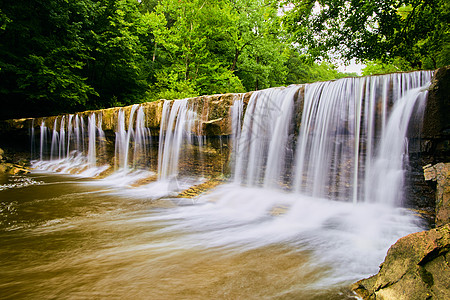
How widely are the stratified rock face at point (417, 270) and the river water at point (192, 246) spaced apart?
0.43 metres

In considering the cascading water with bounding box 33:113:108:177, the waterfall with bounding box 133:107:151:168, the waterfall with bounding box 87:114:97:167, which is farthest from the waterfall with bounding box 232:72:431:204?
the waterfall with bounding box 87:114:97:167

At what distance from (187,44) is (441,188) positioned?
610 inches

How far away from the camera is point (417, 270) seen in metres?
1.73

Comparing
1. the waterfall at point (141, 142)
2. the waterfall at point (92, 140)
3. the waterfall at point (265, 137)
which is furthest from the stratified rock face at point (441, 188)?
the waterfall at point (92, 140)

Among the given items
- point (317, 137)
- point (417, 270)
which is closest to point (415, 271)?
point (417, 270)

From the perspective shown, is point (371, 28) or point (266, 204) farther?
point (371, 28)

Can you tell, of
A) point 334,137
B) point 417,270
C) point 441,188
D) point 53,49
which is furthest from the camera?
point 53,49

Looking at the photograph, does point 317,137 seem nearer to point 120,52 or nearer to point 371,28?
point 371,28

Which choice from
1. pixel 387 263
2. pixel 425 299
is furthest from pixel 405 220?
pixel 425 299

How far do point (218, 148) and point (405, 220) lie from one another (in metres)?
4.65

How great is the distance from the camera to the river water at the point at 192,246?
2.15 metres

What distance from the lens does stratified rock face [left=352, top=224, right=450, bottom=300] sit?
161 cm

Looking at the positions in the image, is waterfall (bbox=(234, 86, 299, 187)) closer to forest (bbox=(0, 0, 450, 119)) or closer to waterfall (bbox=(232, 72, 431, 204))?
waterfall (bbox=(232, 72, 431, 204))

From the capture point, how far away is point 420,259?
1.75 metres
